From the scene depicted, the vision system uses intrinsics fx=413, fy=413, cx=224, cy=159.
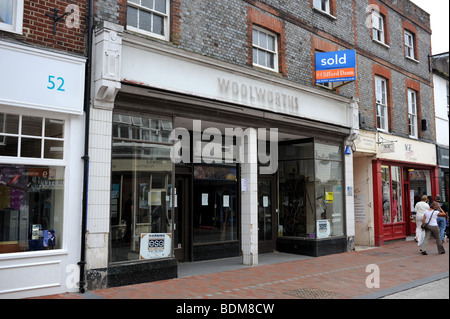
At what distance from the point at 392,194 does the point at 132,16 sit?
12021 millimetres

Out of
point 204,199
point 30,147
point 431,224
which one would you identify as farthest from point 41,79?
point 431,224

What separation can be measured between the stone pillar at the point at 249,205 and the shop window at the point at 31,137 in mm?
4862

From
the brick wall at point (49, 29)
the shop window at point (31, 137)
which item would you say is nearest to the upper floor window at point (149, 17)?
the brick wall at point (49, 29)

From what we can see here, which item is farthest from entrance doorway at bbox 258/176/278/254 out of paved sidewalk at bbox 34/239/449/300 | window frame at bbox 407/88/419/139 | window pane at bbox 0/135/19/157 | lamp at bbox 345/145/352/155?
window frame at bbox 407/88/419/139

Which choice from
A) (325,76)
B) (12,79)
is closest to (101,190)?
(12,79)

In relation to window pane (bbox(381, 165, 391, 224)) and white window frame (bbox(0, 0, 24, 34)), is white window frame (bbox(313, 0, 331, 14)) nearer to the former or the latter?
window pane (bbox(381, 165, 391, 224))

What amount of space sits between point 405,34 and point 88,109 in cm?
1539

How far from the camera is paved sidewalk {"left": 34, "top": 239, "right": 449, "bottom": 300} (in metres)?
7.35

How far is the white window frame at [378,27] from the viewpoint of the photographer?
52.5 feet

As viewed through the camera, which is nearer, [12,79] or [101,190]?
[12,79]

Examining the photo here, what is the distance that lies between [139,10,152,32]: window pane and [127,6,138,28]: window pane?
0.13 m

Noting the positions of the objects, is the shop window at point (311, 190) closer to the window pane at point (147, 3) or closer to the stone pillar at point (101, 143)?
the window pane at point (147, 3)

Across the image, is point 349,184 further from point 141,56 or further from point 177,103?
point 141,56
